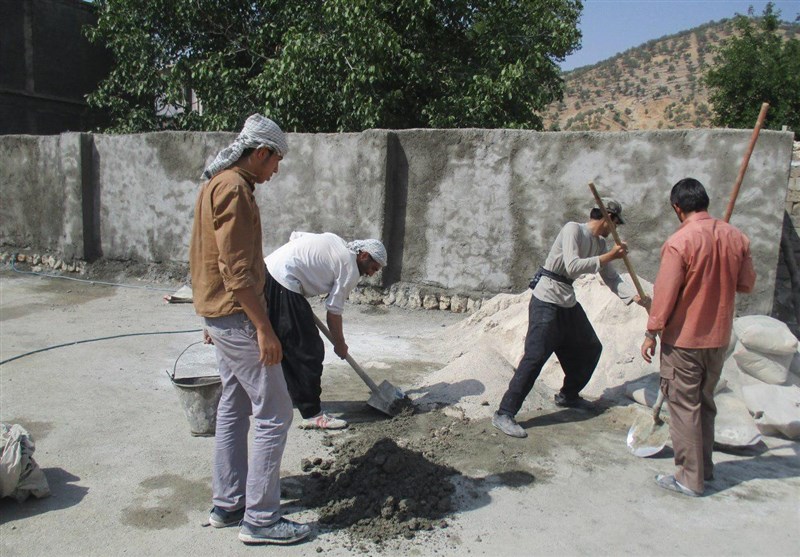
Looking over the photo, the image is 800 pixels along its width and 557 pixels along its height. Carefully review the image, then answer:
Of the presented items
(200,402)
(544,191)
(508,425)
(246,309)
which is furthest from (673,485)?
(544,191)

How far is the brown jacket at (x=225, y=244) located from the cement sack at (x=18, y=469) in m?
1.22

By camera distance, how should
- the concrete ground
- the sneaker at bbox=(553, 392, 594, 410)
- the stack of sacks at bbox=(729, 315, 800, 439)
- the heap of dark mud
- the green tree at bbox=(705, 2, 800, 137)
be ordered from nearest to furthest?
1. the concrete ground
2. the heap of dark mud
3. the stack of sacks at bbox=(729, 315, 800, 439)
4. the sneaker at bbox=(553, 392, 594, 410)
5. the green tree at bbox=(705, 2, 800, 137)

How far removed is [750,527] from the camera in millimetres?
3111

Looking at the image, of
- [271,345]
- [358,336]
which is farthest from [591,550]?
[358,336]

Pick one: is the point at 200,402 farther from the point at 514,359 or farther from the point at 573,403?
the point at 514,359

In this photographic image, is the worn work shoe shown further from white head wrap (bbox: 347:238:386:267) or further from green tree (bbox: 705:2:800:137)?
green tree (bbox: 705:2:800:137)

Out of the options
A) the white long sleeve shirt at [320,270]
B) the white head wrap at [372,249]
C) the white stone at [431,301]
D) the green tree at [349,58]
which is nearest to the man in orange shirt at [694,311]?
the white head wrap at [372,249]

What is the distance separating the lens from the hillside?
98.2 feet

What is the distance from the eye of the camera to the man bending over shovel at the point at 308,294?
4055mm

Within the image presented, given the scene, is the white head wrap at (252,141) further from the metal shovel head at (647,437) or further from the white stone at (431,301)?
the white stone at (431,301)

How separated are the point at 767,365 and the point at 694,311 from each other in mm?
1830

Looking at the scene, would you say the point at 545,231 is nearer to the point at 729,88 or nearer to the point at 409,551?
the point at 409,551

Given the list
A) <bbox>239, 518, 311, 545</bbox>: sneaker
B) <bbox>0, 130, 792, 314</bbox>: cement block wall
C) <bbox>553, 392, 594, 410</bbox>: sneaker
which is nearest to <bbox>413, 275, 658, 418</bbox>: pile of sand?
<bbox>553, 392, 594, 410</bbox>: sneaker

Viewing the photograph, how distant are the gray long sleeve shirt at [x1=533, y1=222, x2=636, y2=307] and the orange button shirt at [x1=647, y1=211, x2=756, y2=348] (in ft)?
2.13
